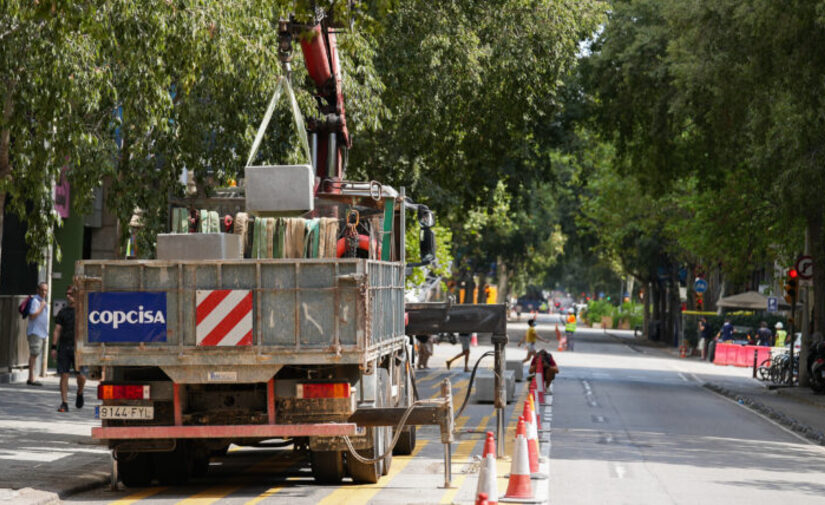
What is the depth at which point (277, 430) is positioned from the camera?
1168 cm

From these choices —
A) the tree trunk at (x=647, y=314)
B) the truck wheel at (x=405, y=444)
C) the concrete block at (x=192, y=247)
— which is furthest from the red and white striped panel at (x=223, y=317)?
the tree trunk at (x=647, y=314)

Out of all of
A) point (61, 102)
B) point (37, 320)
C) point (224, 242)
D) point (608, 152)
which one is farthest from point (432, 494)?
point (608, 152)

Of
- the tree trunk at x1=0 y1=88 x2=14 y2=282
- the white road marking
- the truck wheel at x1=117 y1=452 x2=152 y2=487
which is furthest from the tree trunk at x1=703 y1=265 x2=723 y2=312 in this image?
the truck wheel at x1=117 y1=452 x2=152 y2=487

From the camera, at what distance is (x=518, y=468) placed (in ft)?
40.0

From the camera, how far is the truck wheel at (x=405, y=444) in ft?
53.1

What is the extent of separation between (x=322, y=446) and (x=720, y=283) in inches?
2327

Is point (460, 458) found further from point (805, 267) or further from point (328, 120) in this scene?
point (805, 267)

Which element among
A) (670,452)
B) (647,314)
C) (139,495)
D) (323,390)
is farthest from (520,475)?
(647,314)

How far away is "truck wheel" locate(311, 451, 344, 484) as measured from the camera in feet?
43.0

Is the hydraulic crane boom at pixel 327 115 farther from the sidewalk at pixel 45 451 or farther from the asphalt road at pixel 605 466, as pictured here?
the sidewalk at pixel 45 451

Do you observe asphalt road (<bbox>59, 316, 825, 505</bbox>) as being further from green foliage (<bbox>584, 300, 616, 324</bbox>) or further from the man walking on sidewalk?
green foliage (<bbox>584, 300, 616, 324</bbox>)

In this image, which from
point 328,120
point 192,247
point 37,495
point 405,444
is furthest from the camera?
point 328,120

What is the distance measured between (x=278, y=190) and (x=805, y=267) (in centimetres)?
2319

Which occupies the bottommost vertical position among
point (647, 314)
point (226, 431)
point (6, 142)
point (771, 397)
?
point (771, 397)
